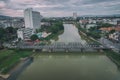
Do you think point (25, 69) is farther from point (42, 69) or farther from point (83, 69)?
point (83, 69)

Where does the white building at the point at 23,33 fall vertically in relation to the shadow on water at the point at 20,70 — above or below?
above

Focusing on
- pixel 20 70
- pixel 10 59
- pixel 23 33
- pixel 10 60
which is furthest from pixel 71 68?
pixel 23 33

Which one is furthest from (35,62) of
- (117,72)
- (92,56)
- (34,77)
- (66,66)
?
(117,72)

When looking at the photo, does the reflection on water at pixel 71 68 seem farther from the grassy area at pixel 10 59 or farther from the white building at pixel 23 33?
the white building at pixel 23 33

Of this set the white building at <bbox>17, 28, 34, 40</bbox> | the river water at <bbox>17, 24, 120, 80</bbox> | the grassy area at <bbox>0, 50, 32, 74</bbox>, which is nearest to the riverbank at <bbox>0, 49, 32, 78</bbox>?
the grassy area at <bbox>0, 50, 32, 74</bbox>

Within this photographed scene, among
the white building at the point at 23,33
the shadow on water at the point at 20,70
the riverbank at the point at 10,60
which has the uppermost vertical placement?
the white building at the point at 23,33

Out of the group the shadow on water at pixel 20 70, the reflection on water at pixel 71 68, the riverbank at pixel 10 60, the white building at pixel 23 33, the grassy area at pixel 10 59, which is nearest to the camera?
the reflection on water at pixel 71 68

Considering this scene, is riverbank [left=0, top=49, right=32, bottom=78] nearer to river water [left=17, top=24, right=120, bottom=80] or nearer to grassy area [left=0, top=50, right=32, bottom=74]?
grassy area [left=0, top=50, right=32, bottom=74]

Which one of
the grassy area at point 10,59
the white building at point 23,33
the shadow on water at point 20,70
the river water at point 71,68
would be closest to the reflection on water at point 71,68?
the river water at point 71,68

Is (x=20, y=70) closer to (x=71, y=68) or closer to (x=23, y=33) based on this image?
(x=71, y=68)
